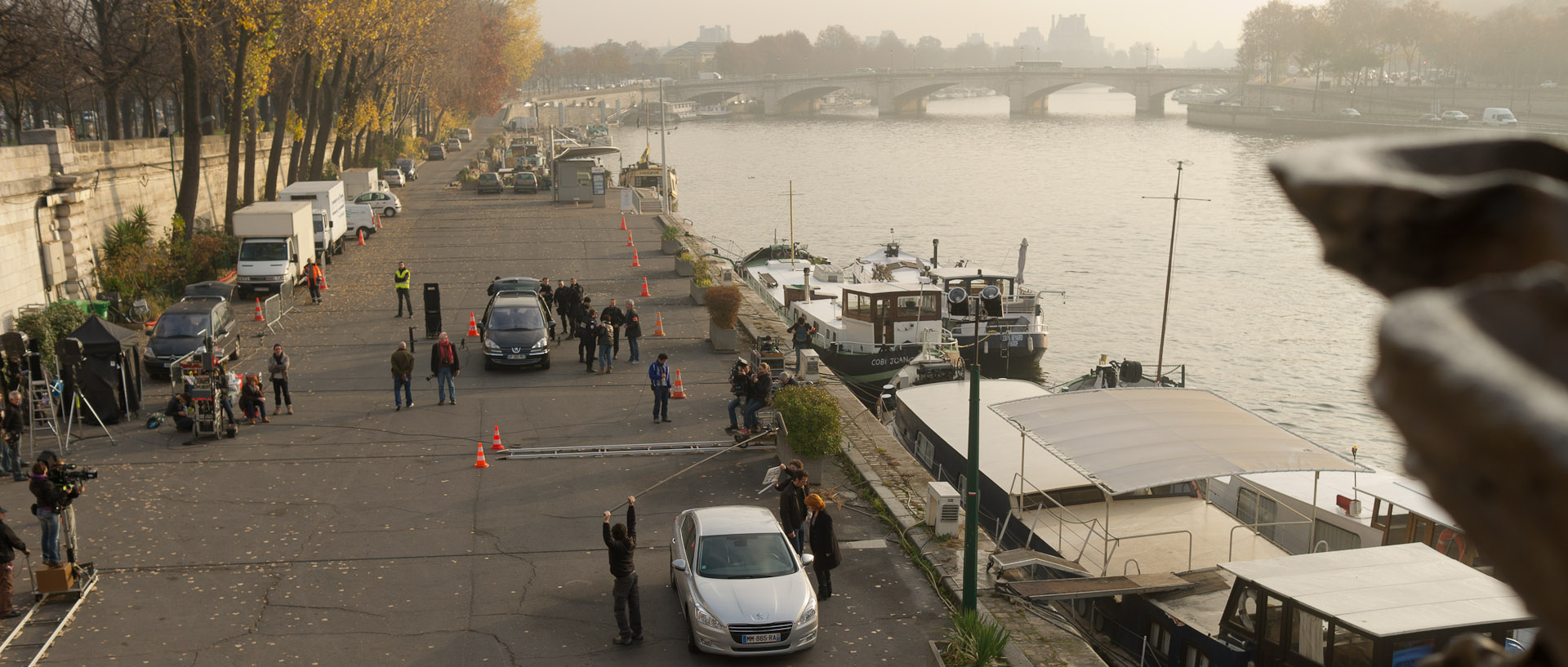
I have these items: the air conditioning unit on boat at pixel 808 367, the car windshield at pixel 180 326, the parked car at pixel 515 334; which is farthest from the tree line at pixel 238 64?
the air conditioning unit on boat at pixel 808 367

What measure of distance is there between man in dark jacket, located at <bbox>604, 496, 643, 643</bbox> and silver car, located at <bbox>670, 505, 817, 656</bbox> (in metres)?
0.63

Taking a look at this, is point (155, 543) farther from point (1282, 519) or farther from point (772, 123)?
point (772, 123)

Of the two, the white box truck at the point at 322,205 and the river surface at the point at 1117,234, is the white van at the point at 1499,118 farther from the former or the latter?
the white box truck at the point at 322,205

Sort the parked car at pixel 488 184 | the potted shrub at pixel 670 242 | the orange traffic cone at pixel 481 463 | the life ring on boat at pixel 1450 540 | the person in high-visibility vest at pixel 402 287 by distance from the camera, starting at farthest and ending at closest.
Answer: the parked car at pixel 488 184, the potted shrub at pixel 670 242, the person in high-visibility vest at pixel 402 287, the orange traffic cone at pixel 481 463, the life ring on boat at pixel 1450 540

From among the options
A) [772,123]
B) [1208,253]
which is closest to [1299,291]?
[1208,253]

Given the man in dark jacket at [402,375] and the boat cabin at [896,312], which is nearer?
the man in dark jacket at [402,375]

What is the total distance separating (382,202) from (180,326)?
3322 centimetres

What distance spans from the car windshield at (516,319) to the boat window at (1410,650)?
65.8 feet

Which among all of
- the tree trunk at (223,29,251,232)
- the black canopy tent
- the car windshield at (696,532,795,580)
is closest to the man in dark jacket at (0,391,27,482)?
the black canopy tent

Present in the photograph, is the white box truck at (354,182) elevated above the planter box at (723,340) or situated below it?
above

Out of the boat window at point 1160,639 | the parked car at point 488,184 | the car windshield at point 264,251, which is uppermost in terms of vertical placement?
the parked car at point 488,184

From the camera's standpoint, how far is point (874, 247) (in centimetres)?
6022

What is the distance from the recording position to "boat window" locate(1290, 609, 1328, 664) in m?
12.2

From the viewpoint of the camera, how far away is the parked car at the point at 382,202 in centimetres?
5738
